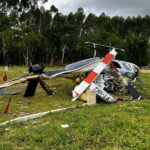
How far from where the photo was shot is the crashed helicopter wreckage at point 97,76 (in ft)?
35.5

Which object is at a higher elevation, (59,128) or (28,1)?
(28,1)

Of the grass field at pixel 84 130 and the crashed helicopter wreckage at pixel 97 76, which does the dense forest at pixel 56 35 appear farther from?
the grass field at pixel 84 130

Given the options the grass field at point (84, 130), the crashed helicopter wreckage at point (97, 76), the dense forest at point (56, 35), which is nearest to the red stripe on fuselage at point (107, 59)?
the crashed helicopter wreckage at point (97, 76)

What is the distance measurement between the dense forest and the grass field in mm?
41782

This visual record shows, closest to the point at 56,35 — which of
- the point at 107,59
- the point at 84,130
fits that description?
the point at 107,59

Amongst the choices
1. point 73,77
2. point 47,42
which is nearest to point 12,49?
point 47,42

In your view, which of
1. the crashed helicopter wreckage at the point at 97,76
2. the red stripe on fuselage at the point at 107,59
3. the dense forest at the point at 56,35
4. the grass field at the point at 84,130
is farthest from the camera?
the dense forest at the point at 56,35

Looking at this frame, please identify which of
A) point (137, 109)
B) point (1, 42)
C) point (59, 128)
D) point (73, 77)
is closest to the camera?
point (59, 128)

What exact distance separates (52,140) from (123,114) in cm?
259

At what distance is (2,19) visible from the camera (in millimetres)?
55219

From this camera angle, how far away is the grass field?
6020mm

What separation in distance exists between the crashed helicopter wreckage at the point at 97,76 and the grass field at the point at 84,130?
130cm

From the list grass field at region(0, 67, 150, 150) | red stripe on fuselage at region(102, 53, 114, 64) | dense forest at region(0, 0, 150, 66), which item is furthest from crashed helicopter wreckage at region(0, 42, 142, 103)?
dense forest at region(0, 0, 150, 66)

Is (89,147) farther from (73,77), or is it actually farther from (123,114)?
(73,77)
